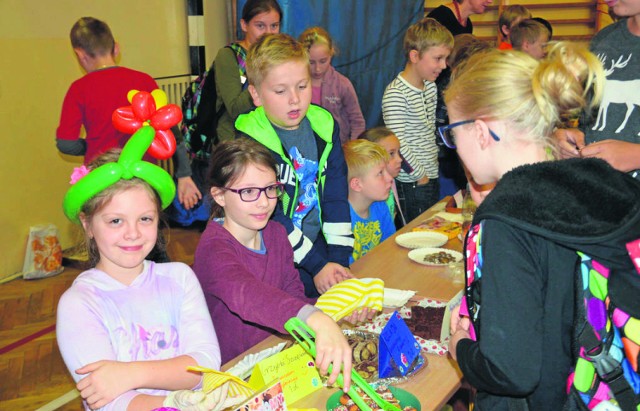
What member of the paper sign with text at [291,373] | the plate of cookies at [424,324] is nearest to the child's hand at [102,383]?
the paper sign with text at [291,373]

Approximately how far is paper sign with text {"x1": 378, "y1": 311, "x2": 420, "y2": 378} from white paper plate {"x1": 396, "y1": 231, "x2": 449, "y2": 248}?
104 cm

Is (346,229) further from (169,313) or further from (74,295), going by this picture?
(74,295)

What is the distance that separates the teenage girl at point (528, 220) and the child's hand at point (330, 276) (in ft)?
2.96

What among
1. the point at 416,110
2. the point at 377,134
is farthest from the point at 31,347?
the point at 416,110

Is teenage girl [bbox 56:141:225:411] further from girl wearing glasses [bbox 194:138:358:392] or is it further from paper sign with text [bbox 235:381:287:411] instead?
paper sign with text [bbox 235:381:287:411]

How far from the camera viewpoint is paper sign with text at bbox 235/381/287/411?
1240 millimetres

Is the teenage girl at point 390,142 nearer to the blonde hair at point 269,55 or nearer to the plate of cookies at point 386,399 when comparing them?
the blonde hair at point 269,55

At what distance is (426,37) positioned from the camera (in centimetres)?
372

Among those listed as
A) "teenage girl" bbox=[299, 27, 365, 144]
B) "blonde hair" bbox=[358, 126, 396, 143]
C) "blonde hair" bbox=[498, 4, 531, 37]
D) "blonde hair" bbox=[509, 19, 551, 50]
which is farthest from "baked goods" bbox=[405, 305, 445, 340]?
"blonde hair" bbox=[498, 4, 531, 37]

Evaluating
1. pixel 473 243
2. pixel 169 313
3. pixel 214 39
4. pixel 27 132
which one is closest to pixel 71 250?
pixel 27 132

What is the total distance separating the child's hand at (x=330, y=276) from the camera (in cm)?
226

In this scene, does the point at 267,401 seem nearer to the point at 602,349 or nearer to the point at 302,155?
the point at 602,349

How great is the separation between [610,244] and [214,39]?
218 inches

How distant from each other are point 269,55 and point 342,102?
217cm
